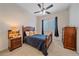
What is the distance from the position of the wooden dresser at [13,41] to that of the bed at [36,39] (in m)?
0.13

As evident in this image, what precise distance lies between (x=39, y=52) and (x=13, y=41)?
62 centimetres

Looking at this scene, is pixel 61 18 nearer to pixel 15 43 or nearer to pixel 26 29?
pixel 26 29

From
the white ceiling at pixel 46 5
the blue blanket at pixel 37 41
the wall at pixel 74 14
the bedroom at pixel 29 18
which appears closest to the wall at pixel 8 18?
the bedroom at pixel 29 18

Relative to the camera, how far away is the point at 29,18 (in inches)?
79.6

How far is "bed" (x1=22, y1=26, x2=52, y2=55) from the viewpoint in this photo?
1.86 metres

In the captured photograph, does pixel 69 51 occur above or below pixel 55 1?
below

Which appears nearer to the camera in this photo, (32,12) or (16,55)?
(16,55)

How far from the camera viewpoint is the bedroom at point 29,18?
70.5 inches

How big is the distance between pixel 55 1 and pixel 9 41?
130 cm

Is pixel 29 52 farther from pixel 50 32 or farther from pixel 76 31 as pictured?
pixel 76 31

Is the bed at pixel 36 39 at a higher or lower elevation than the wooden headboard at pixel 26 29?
lower

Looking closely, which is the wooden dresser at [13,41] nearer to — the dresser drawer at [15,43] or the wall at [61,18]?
the dresser drawer at [15,43]

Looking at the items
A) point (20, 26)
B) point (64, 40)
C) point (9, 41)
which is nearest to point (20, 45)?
point (9, 41)

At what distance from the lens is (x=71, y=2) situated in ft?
5.97
